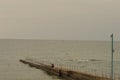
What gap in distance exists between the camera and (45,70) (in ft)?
300

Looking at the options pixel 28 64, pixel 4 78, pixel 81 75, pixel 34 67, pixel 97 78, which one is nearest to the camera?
pixel 97 78

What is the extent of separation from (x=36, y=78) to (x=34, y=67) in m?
28.3

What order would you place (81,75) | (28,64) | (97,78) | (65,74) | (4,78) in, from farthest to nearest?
(28,64)
(4,78)
(65,74)
(81,75)
(97,78)

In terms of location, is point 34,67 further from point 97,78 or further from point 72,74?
point 97,78

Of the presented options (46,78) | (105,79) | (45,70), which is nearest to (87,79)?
(105,79)

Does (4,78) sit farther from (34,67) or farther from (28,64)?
(28,64)

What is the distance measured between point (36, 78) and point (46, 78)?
7.02ft

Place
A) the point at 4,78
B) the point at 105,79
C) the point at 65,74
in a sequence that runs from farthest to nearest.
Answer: the point at 4,78
the point at 65,74
the point at 105,79

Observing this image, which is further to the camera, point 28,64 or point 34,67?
point 28,64

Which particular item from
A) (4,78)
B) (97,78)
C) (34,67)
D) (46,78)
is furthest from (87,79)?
(34,67)

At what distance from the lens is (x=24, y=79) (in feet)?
243

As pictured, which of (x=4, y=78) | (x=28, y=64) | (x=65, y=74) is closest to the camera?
(x=65, y=74)

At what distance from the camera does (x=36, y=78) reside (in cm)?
7588

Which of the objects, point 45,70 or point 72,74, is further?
point 45,70
